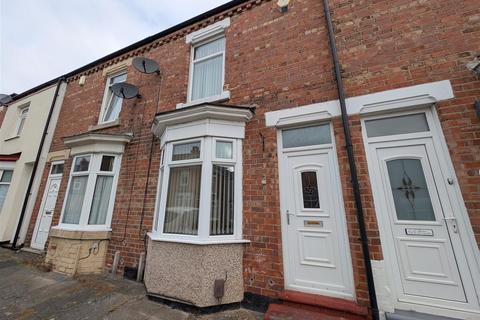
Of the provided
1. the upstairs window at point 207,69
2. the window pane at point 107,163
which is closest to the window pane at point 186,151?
the upstairs window at point 207,69

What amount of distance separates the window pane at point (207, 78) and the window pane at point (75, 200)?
154 inches

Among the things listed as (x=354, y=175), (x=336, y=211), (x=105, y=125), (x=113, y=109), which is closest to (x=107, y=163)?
(x=105, y=125)

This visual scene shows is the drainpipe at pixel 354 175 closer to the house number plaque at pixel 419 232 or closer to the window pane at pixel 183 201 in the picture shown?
the house number plaque at pixel 419 232

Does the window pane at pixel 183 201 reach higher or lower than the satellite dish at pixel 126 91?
lower

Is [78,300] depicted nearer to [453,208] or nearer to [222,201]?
[222,201]

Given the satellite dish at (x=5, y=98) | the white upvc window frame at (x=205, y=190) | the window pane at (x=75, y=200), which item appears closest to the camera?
the white upvc window frame at (x=205, y=190)

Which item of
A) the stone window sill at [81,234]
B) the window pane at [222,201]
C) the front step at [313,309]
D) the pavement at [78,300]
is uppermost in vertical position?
the window pane at [222,201]

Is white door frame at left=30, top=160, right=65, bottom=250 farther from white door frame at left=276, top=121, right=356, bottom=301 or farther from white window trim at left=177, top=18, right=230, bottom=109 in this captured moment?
white door frame at left=276, top=121, right=356, bottom=301

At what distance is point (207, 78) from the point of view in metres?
5.39

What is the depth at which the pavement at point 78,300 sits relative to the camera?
3178mm

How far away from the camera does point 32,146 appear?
25.6ft

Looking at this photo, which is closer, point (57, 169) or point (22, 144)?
point (57, 169)

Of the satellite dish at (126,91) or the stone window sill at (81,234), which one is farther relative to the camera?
the satellite dish at (126,91)

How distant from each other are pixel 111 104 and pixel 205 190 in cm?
553
